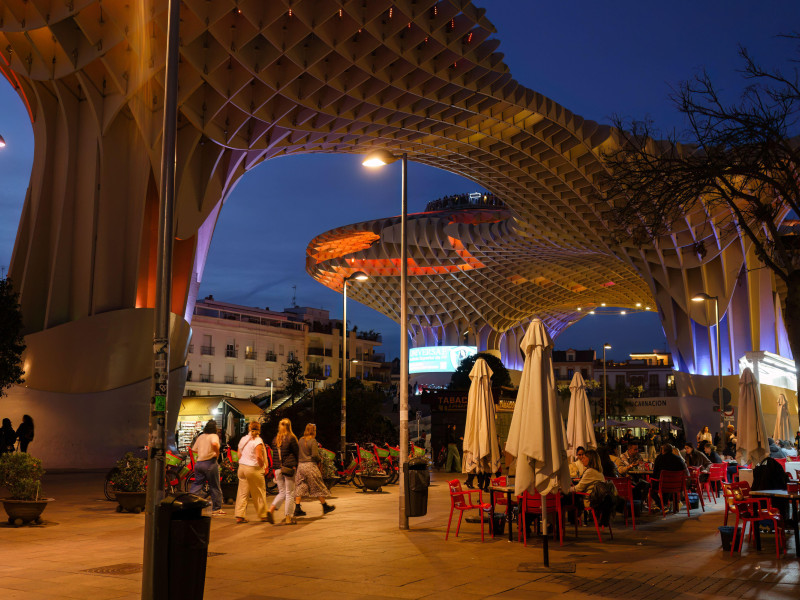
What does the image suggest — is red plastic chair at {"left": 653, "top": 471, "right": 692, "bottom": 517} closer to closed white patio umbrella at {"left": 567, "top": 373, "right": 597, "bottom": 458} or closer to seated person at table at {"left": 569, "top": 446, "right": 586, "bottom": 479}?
seated person at table at {"left": 569, "top": 446, "right": 586, "bottom": 479}

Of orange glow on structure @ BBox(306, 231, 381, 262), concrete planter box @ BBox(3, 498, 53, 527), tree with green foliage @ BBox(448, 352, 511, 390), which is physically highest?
orange glow on structure @ BBox(306, 231, 381, 262)

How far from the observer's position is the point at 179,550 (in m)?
6.76

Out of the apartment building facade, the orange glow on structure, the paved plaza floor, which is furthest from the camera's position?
the apartment building facade

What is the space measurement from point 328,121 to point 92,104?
904cm

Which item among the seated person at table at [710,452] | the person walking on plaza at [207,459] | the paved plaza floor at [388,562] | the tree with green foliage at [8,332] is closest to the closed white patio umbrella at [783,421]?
the seated person at table at [710,452]

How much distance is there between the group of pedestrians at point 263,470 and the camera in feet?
46.9

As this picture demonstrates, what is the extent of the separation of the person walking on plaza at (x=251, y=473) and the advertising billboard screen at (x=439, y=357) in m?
68.2

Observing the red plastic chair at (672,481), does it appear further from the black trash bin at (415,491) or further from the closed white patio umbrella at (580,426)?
the black trash bin at (415,491)

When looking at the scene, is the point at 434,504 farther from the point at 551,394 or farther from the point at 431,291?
the point at 431,291

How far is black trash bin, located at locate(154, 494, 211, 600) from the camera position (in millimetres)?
6695

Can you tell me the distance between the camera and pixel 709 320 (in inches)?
1918

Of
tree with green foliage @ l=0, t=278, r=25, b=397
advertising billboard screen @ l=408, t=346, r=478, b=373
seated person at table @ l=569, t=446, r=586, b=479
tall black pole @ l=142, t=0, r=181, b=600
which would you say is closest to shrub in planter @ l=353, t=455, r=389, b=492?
seated person at table @ l=569, t=446, r=586, b=479

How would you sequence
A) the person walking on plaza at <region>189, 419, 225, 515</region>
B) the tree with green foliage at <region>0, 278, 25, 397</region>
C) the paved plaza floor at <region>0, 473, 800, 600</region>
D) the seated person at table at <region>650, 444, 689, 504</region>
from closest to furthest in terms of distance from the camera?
the paved plaza floor at <region>0, 473, 800, 600</region> < the person walking on plaza at <region>189, 419, 225, 515</region> < the seated person at table at <region>650, 444, 689, 504</region> < the tree with green foliage at <region>0, 278, 25, 397</region>

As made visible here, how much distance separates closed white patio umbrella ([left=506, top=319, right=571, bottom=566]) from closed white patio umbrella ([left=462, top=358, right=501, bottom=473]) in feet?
14.8
